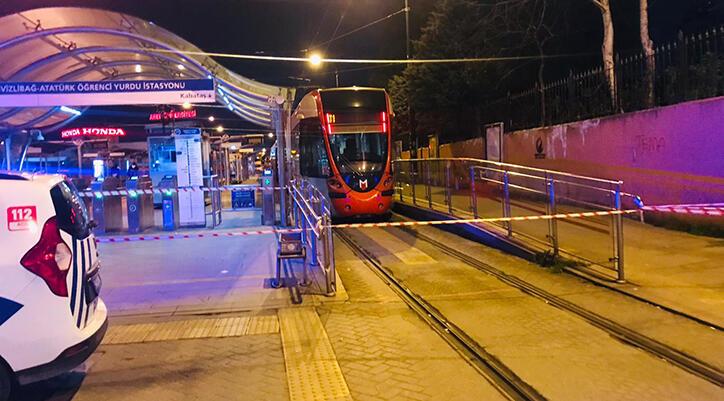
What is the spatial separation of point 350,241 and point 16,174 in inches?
339

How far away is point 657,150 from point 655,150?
6cm

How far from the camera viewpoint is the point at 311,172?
15531mm

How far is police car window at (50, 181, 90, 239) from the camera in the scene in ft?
14.2

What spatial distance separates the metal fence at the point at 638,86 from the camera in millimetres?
11367

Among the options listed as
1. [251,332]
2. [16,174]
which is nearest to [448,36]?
[251,332]

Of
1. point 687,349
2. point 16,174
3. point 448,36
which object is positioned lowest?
point 687,349

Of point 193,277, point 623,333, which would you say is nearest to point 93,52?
point 193,277

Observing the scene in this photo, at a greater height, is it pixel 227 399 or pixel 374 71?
pixel 374 71

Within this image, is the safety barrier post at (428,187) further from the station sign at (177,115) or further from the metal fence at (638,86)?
the station sign at (177,115)

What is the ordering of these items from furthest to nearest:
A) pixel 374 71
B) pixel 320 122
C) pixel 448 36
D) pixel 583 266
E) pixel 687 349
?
pixel 374 71
pixel 448 36
pixel 320 122
pixel 583 266
pixel 687 349

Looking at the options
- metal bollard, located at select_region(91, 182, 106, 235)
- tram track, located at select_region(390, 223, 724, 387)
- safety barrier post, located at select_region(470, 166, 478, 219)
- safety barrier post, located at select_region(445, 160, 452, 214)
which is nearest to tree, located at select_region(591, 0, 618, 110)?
safety barrier post, located at select_region(470, 166, 478, 219)

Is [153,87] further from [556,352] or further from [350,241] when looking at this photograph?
[556,352]

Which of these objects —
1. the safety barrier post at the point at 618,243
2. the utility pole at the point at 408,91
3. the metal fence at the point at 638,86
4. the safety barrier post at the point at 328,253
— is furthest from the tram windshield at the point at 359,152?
the utility pole at the point at 408,91

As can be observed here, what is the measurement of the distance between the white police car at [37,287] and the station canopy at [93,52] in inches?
382
